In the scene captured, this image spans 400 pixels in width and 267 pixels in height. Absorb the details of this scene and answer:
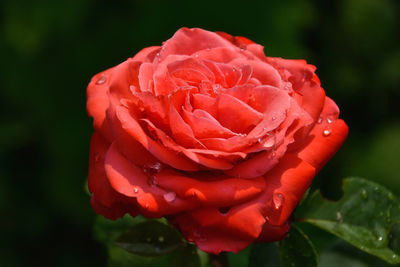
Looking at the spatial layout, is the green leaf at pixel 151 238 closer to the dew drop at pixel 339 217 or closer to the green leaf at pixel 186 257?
the green leaf at pixel 186 257

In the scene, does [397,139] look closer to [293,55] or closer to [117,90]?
[293,55]

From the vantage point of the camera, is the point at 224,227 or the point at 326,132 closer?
the point at 224,227

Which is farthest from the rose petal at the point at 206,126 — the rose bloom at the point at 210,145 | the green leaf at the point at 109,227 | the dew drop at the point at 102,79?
the green leaf at the point at 109,227

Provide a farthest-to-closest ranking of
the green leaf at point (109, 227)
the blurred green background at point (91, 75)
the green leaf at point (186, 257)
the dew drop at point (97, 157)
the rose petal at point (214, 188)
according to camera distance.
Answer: the blurred green background at point (91, 75), the green leaf at point (109, 227), the green leaf at point (186, 257), the dew drop at point (97, 157), the rose petal at point (214, 188)

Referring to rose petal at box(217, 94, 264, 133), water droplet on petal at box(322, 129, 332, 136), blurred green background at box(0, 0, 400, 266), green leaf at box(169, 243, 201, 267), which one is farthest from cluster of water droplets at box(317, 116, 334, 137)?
blurred green background at box(0, 0, 400, 266)

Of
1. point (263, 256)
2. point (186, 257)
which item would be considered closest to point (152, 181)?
point (186, 257)

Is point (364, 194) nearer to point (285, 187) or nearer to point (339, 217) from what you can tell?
point (339, 217)
